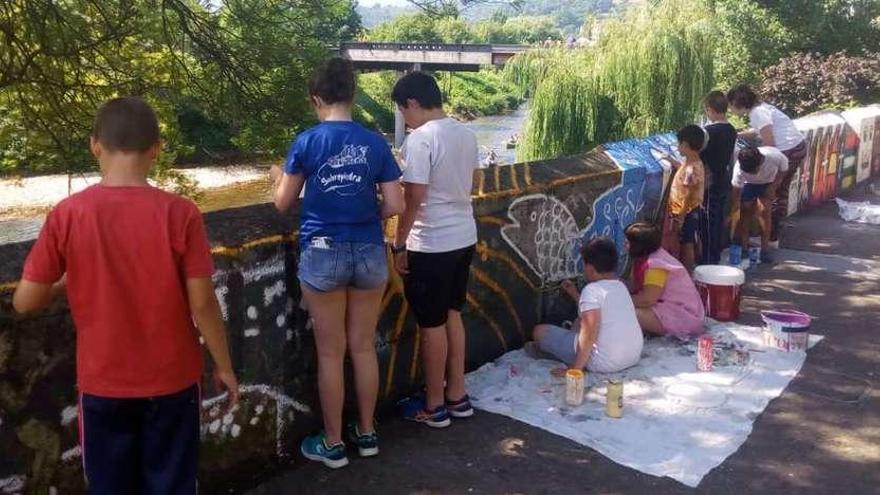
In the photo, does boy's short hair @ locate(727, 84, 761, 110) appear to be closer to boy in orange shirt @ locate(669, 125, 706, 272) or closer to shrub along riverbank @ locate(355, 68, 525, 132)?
boy in orange shirt @ locate(669, 125, 706, 272)

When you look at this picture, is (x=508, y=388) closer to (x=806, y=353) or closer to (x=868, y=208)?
(x=806, y=353)

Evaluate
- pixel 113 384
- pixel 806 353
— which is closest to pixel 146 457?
pixel 113 384

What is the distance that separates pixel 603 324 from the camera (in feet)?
15.7

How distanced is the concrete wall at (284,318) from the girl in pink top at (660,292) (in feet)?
1.77

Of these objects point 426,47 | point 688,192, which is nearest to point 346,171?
point 688,192

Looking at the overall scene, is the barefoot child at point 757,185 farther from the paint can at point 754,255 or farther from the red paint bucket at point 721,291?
the red paint bucket at point 721,291

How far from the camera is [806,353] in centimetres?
530

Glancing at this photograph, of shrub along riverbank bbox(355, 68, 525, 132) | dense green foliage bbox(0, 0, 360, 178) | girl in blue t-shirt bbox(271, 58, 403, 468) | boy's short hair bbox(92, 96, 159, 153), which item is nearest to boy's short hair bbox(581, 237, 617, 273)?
girl in blue t-shirt bbox(271, 58, 403, 468)

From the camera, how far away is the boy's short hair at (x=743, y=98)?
24.7 ft

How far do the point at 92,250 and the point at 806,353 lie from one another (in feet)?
14.7

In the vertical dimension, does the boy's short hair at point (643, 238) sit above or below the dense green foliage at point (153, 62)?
below

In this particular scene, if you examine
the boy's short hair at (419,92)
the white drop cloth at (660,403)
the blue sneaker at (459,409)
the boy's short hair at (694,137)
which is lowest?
the white drop cloth at (660,403)

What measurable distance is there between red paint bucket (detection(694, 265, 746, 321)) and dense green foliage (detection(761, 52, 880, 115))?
14.6 m

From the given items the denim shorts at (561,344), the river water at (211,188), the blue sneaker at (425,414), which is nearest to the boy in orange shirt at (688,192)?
the denim shorts at (561,344)
